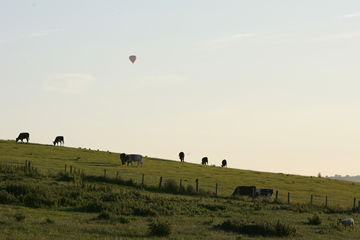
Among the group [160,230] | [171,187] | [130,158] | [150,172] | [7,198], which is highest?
[130,158]

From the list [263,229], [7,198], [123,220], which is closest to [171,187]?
[7,198]

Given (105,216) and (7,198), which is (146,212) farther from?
(7,198)

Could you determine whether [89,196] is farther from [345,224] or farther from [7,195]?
[345,224]

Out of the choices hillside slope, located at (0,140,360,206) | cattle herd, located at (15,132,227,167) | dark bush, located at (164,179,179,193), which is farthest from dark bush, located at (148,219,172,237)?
cattle herd, located at (15,132,227,167)

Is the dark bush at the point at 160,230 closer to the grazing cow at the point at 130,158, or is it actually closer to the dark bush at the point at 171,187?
the dark bush at the point at 171,187

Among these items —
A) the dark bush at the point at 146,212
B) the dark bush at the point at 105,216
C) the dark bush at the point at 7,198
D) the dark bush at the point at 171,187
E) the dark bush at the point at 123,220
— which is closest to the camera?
the dark bush at the point at 123,220

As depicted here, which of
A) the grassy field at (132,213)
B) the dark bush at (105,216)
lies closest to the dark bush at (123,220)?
the grassy field at (132,213)

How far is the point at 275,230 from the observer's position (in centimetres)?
1972

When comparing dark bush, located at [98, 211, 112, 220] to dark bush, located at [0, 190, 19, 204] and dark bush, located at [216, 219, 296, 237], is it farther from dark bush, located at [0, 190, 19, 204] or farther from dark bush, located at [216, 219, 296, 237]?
dark bush, located at [0, 190, 19, 204]

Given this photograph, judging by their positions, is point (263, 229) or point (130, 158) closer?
point (263, 229)

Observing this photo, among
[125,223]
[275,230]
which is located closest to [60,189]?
[125,223]

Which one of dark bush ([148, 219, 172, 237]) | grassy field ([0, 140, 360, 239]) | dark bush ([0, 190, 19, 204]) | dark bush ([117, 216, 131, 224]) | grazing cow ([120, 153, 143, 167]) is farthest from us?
grazing cow ([120, 153, 143, 167])

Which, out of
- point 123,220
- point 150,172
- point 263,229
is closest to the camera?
point 263,229

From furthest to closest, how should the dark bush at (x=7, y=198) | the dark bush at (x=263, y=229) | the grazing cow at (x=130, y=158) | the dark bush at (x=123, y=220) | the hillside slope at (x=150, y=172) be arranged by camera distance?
the grazing cow at (x=130, y=158)
the hillside slope at (x=150, y=172)
the dark bush at (x=7, y=198)
the dark bush at (x=123, y=220)
the dark bush at (x=263, y=229)
